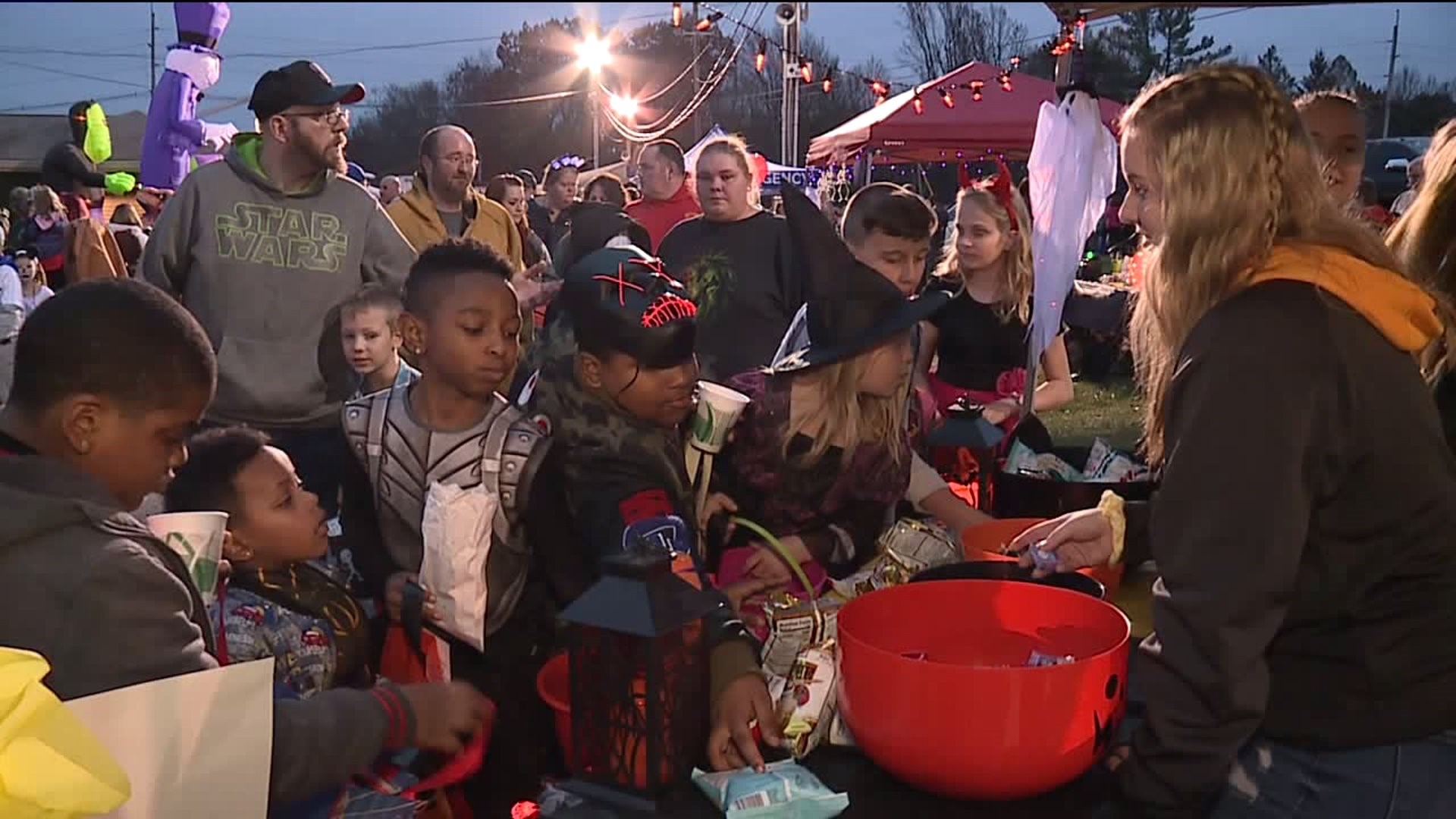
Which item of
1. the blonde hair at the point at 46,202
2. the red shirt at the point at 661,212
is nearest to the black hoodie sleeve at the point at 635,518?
the red shirt at the point at 661,212

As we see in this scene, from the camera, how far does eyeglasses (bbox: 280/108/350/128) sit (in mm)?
3246

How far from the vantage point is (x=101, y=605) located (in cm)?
115

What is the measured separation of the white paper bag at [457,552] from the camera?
1.69m

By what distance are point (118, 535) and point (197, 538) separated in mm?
218

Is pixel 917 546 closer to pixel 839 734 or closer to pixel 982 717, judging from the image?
pixel 839 734

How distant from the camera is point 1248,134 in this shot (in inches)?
55.9

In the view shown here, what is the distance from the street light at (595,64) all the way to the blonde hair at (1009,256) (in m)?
12.6

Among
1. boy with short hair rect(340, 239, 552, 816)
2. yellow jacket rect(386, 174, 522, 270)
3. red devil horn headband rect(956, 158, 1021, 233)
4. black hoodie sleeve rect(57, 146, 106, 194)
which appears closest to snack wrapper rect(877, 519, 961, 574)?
boy with short hair rect(340, 239, 552, 816)

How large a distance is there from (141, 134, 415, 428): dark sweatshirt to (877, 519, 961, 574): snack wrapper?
1.83 metres

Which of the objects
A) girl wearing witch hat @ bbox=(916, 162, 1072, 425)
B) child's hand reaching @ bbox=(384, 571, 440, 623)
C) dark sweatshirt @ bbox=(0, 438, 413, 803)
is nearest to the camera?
dark sweatshirt @ bbox=(0, 438, 413, 803)

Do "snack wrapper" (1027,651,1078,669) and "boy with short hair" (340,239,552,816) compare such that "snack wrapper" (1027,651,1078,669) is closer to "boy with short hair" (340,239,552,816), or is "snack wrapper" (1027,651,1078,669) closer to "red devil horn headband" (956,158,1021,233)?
"boy with short hair" (340,239,552,816)

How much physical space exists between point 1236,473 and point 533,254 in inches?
260

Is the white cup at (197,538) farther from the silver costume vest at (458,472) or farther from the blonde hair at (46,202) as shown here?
the blonde hair at (46,202)

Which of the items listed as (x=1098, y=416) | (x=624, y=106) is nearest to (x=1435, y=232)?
(x=1098, y=416)
